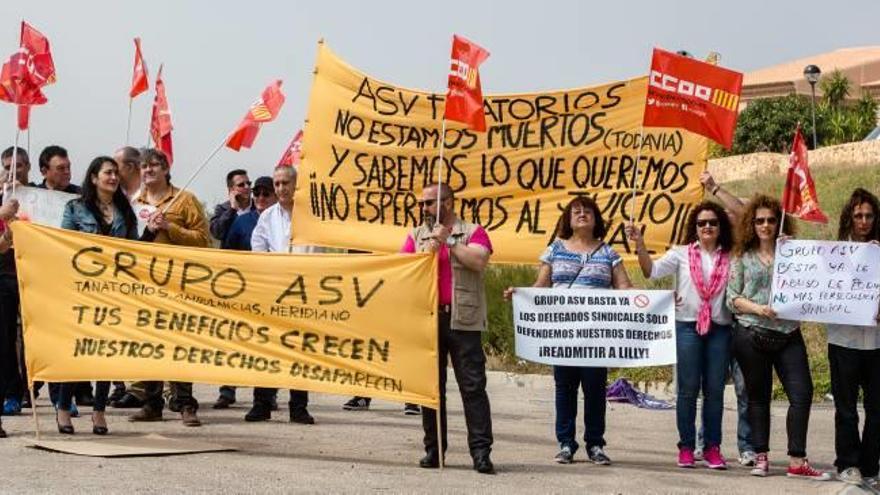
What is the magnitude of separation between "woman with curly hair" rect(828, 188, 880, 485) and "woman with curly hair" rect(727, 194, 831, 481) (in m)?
0.20

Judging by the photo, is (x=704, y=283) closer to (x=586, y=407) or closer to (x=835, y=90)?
(x=586, y=407)

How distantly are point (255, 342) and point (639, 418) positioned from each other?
524cm

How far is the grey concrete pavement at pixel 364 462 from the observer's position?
30.6 ft

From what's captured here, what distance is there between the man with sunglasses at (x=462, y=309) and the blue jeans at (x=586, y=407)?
805mm

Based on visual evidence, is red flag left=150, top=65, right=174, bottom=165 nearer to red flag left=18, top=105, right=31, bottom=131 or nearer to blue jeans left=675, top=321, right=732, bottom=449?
red flag left=18, top=105, right=31, bottom=131

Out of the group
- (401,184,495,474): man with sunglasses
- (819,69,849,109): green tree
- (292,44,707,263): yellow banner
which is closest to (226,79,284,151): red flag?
(292,44,707,263): yellow banner

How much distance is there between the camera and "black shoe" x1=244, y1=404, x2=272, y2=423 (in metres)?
12.9

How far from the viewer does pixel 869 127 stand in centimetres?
7012

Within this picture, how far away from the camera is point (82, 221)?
11703 mm

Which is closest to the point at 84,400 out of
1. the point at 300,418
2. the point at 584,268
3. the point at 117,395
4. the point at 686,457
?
the point at 117,395

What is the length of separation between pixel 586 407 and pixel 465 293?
4.31 feet

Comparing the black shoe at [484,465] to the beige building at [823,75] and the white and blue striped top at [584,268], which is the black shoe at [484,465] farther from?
the beige building at [823,75]

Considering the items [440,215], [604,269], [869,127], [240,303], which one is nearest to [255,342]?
[240,303]

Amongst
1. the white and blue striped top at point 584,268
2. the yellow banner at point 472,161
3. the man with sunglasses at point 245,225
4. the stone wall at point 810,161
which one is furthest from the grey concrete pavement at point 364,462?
the stone wall at point 810,161
